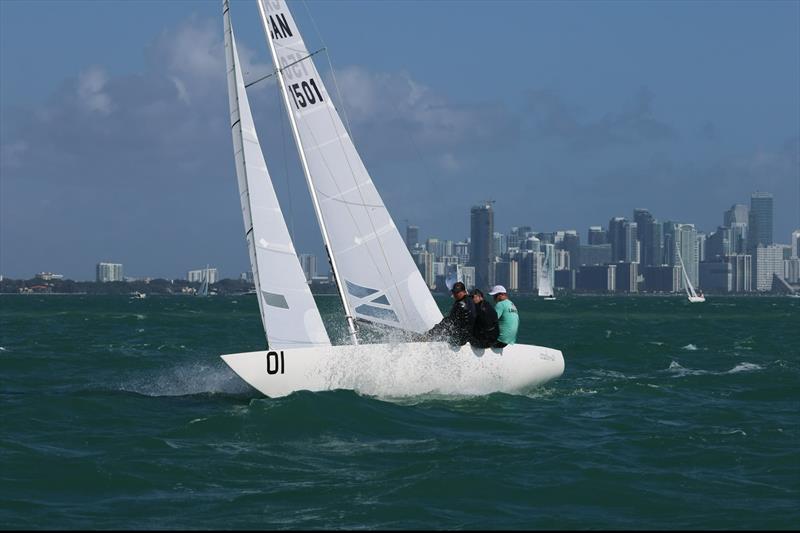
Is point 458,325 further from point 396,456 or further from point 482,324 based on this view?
point 396,456

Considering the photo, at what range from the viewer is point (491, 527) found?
344 inches

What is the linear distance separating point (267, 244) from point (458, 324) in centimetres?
279

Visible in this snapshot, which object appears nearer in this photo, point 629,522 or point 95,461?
point 629,522

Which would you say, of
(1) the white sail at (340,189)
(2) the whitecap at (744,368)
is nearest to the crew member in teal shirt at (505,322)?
(1) the white sail at (340,189)

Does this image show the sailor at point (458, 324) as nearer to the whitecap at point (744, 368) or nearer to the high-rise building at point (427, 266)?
the whitecap at point (744, 368)

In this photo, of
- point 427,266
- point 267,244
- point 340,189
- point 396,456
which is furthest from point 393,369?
point 427,266

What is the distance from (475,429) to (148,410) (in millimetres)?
4471

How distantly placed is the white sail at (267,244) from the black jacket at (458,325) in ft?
5.08

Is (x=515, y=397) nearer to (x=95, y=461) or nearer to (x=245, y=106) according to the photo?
(x=245, y=106)

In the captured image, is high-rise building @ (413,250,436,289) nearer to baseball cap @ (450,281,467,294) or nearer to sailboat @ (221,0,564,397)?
sailboat @ (221,0,564,397)

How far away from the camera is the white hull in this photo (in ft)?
49.1

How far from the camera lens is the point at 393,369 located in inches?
611

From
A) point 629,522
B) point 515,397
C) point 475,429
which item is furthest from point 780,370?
point 629,522

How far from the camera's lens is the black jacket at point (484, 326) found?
15773 millimetres
